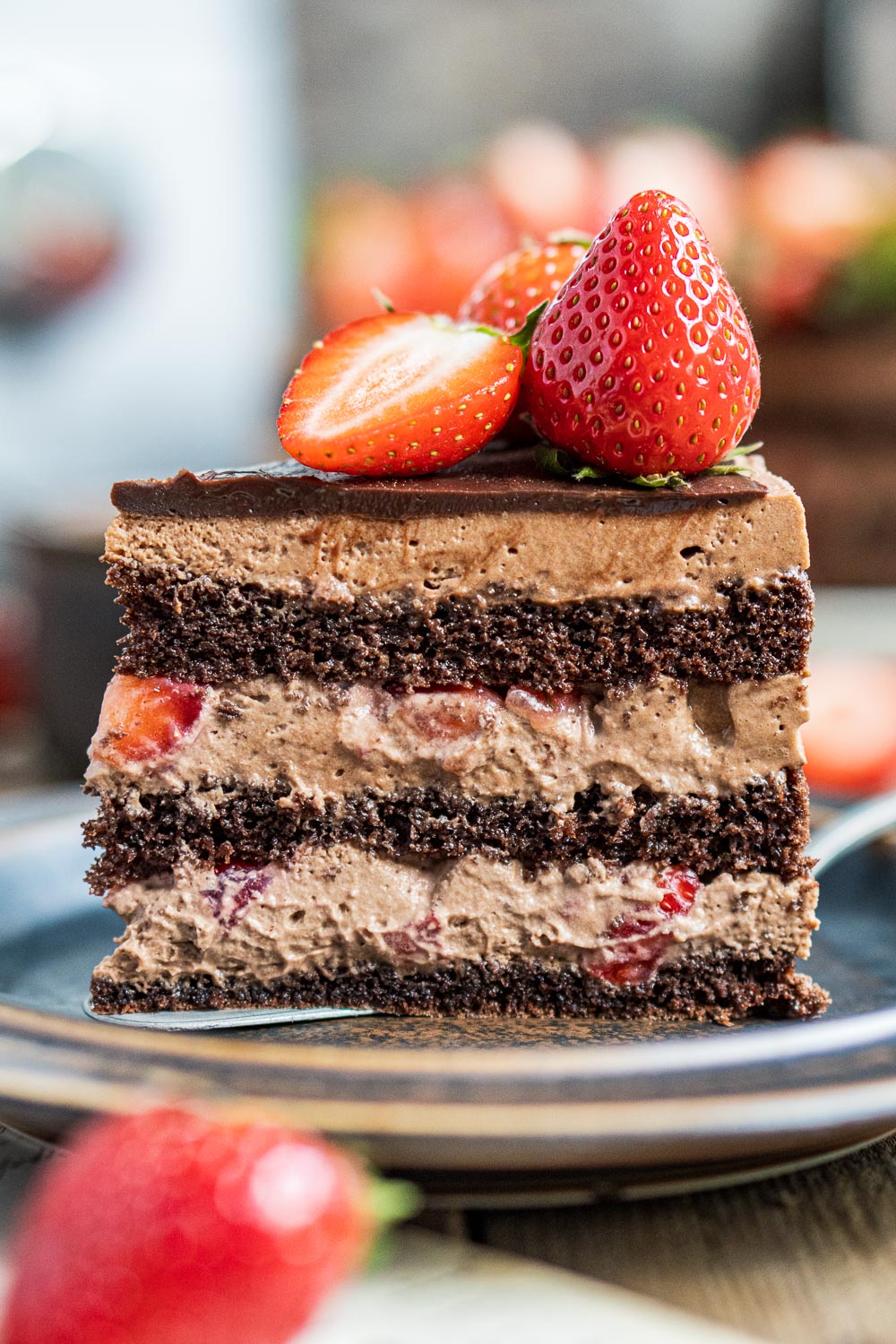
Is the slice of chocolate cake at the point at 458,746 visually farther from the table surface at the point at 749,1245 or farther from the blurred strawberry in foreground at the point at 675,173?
the blurred strawberry in foreground at the point at 675,173

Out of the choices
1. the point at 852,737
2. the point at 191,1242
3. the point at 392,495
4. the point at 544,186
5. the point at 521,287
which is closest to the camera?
the point at 191,1242

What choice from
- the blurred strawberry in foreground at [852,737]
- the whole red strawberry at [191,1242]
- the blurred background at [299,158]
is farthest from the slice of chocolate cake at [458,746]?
the blurred background at [299,158]

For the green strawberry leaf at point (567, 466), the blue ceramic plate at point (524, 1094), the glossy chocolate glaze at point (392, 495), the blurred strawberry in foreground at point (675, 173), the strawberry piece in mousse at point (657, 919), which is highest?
the blurred strawberry in foreground at point (675, 173)

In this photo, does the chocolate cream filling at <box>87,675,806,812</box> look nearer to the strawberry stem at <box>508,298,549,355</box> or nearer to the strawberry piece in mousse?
the strawberry piece in mousse

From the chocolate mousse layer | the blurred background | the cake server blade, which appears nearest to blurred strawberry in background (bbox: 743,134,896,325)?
the blurred background

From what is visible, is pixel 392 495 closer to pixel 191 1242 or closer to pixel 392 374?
pixel 392 374

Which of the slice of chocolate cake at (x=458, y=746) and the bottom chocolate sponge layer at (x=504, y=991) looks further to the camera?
the bottom chocolate sponge layer at (x=504, y=991)

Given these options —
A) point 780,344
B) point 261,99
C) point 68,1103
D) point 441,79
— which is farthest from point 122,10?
point 68,1103

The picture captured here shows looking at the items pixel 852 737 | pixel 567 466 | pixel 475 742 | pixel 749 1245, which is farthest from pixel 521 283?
pixel 852 737
